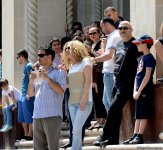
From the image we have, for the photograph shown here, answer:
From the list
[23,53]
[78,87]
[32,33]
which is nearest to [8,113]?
[23,53]

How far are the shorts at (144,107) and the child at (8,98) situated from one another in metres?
4.99

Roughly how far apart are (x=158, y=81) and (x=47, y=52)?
1.67 metres

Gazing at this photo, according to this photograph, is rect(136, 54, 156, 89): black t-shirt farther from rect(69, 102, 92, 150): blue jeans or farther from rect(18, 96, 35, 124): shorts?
rect(18, 96, 35, 124): shorts

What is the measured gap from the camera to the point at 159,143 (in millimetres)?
10766

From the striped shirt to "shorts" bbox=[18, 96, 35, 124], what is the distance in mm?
3662

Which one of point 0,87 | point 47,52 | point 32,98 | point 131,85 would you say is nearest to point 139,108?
point 131,85

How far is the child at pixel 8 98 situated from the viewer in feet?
50.9

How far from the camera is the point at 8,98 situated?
15.9 meters

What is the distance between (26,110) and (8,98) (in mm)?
1434

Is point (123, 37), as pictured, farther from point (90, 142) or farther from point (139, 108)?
point (90, 142)

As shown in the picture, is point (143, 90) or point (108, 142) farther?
point (108, 142)

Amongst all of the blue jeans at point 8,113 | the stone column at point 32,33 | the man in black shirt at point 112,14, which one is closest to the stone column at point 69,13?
the stone column at point 32,33

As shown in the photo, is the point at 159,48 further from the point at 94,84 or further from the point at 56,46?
the point at 56,46

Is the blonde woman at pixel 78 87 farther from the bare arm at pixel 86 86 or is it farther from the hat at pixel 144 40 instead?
the hat at pixel 144 40
